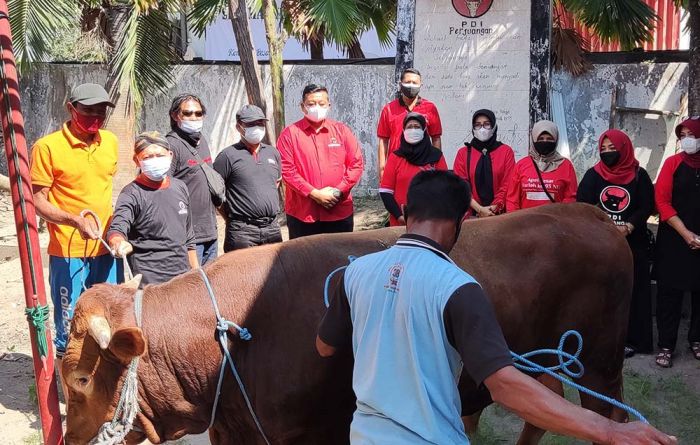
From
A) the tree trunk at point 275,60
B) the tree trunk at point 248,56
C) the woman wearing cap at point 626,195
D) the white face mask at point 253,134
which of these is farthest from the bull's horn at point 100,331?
the tree trunk at point 275,60

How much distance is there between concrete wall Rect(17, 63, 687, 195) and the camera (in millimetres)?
11422

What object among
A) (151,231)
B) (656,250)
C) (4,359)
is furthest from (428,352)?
(4,359)

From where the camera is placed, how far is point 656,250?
6711mm

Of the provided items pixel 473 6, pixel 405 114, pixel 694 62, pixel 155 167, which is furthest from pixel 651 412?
pixel 473 6

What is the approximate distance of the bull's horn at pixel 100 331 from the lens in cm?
329

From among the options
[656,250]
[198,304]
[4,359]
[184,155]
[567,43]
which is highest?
[567,43]

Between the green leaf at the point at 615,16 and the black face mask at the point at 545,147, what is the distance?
14.4 ft

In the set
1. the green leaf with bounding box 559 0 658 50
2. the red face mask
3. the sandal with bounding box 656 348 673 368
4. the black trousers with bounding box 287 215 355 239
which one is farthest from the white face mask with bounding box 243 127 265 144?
the green leaf with bounding box 559 0 658 50

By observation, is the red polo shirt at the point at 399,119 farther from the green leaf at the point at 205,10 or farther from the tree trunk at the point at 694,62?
the green leaf at the point at 205,10

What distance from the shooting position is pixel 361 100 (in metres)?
13.0

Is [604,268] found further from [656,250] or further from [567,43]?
[567,43]

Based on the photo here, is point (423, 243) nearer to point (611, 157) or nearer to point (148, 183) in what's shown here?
point (148, 183)

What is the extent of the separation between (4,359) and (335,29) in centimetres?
615

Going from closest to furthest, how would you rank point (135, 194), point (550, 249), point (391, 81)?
point (550, 249), point (135, 194), point (391, 81)
